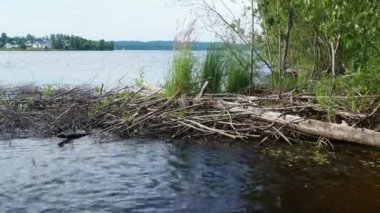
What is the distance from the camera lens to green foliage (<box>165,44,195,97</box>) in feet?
43.4

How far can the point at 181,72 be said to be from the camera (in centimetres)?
1330

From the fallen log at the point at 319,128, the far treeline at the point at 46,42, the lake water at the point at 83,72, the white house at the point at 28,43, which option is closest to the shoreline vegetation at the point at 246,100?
the fallen log at the point at 319,128

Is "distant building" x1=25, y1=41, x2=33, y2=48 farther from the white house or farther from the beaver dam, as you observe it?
the beaver dam

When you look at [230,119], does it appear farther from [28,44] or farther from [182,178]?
[28,44]

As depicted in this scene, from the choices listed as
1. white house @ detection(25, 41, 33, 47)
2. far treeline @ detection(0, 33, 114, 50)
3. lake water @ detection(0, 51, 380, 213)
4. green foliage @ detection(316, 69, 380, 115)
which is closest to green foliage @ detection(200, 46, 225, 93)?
lake water @ detection(0, 51, 380, 213)

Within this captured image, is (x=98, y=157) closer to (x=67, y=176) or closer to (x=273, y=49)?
(x=67, y=176)

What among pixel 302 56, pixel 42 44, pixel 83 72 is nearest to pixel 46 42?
pixel 42 44

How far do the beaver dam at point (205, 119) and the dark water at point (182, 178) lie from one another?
528 millimetres

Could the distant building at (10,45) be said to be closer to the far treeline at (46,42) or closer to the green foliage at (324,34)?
the far treeline at (46,42)

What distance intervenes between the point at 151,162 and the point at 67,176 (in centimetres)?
168

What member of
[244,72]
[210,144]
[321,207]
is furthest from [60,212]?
[244,72]

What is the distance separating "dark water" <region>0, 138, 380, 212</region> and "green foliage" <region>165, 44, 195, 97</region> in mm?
2472

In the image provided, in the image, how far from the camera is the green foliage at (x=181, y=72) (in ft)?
43.4

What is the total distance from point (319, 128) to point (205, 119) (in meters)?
2.67
